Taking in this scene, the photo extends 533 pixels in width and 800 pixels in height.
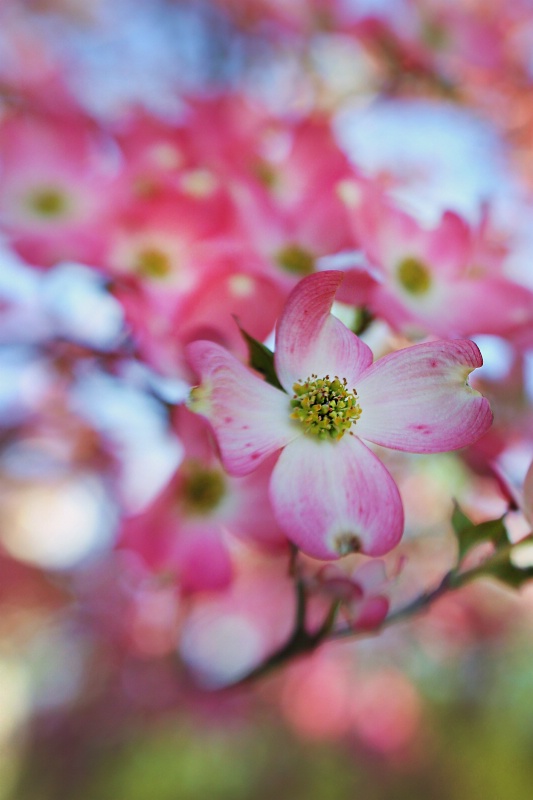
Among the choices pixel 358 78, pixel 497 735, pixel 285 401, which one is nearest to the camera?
pixel 285 401

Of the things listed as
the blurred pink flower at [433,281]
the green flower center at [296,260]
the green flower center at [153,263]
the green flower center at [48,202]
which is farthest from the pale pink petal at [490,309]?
the green flower center at [48,202]

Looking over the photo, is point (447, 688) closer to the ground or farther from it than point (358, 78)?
closer to the ground

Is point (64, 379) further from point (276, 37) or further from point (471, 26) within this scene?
point (471, 26)

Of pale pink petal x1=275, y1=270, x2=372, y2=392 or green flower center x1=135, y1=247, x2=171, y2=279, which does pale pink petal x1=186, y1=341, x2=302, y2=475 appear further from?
green flower center x1=135, y1=247, x2=171, y2=279

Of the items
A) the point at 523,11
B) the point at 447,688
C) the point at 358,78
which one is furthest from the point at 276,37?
the point at 447,688

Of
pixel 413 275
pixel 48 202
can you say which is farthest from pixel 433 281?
pixel 48 202

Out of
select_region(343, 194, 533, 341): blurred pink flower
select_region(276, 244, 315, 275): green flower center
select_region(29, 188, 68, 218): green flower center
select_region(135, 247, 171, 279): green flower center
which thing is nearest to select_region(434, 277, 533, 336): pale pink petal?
select_region(343, 194, 533, 341): blurred pink flower
